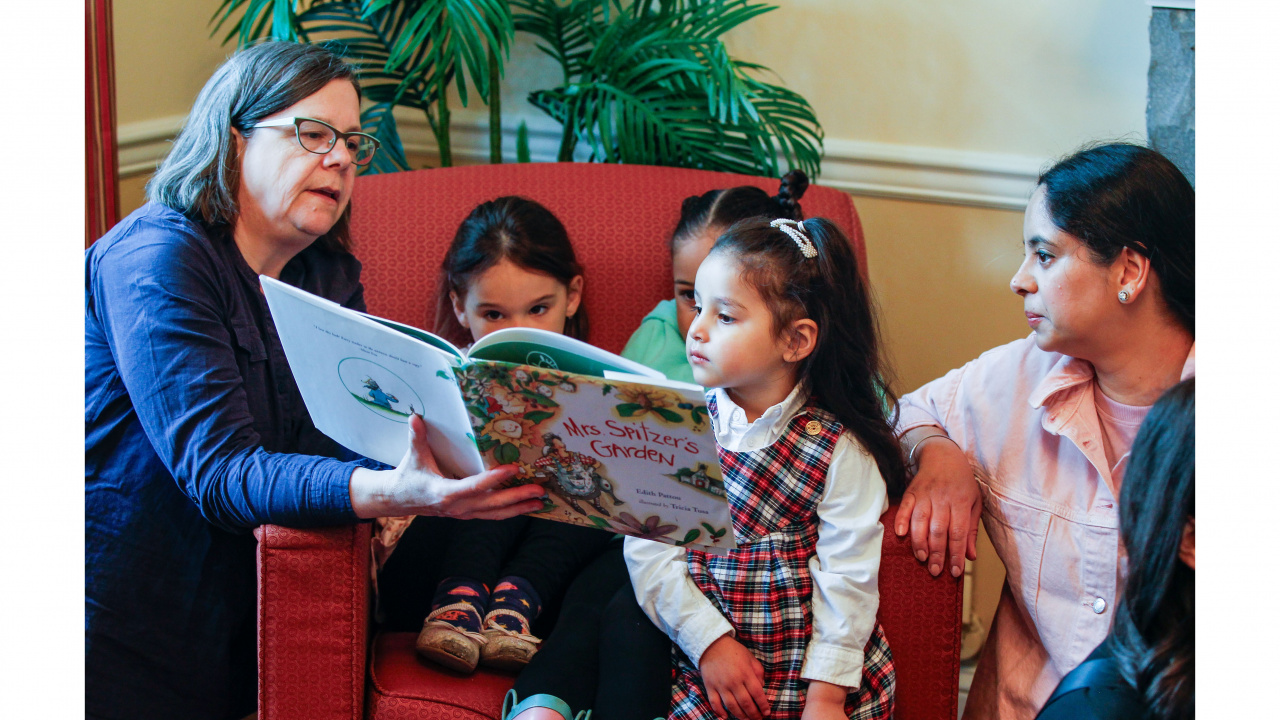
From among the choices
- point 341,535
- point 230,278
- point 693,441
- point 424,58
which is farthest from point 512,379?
point 424,58

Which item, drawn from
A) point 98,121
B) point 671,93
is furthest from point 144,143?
point 671,93

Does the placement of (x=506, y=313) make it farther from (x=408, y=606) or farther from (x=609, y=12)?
(x=609, y=12)

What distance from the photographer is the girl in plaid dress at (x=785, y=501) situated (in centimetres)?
119

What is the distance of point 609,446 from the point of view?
981 mm

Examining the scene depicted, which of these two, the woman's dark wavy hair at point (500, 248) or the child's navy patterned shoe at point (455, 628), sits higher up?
the woman's dark wavy hair at point (500, 248)

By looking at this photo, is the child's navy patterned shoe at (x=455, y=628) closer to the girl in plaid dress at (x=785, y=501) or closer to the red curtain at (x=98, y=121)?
the girl in plaid dress at (x=785, y=501)

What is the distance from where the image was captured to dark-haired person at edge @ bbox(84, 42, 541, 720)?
113 cm

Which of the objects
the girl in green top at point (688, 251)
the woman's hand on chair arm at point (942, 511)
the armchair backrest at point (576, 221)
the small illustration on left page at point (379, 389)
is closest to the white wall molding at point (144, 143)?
the armchair backrest at point (576, 221)

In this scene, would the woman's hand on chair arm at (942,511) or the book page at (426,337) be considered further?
the woman's hand on chair arm at (942,511)

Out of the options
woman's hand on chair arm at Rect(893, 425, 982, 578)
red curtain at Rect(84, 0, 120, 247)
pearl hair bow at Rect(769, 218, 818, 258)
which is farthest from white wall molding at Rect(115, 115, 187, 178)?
woman's hand on chair arm at Rect(893, 425, 982, 578)

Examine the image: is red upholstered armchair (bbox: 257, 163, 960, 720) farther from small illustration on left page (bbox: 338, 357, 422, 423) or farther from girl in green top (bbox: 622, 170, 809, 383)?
girl in green top (bbox: 622, 170, 809, 383)

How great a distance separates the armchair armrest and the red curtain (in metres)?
0.97

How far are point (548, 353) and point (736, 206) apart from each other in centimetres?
78

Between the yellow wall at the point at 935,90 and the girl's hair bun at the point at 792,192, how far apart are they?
646 millimetres
